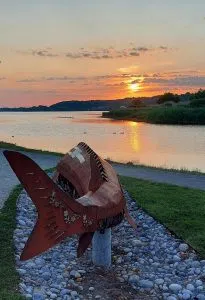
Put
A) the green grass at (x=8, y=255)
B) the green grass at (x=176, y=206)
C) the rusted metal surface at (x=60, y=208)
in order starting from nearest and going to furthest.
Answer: the rusted metal surface at (x=60, y=208), the green grass at (x=8, y=255), the green grass at (x=176, y=206)

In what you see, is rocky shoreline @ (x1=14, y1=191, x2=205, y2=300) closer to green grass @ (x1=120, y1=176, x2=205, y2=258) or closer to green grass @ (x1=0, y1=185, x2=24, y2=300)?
green grass @ (x1=0, y1=185, x2=24, y2=300)

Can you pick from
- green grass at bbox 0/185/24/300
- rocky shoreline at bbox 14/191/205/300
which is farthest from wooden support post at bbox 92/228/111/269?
green grass at bbox 0/185/24/300

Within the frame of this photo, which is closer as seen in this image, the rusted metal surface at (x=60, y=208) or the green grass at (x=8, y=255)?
the rusted metal surface at (x=60, y=208)

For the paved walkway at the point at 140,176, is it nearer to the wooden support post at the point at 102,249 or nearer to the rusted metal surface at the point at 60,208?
the wooden support post at the point at 102,249

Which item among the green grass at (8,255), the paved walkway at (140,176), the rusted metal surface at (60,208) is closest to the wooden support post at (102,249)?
the rusted metal surface at (60,208)

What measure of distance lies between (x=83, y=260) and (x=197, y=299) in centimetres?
273

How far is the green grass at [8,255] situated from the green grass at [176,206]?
3737 mm

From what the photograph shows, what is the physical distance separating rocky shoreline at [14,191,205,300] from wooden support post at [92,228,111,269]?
169mm

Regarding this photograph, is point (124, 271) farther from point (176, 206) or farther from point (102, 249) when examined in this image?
point (176, 206)

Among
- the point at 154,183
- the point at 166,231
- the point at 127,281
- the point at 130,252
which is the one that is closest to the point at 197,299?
the point at 127,281

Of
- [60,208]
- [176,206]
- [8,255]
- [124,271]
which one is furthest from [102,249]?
[176,206]

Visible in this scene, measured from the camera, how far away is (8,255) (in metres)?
9.07

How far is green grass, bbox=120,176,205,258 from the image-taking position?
34.4 feet

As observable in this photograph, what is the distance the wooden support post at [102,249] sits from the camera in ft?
30.2
